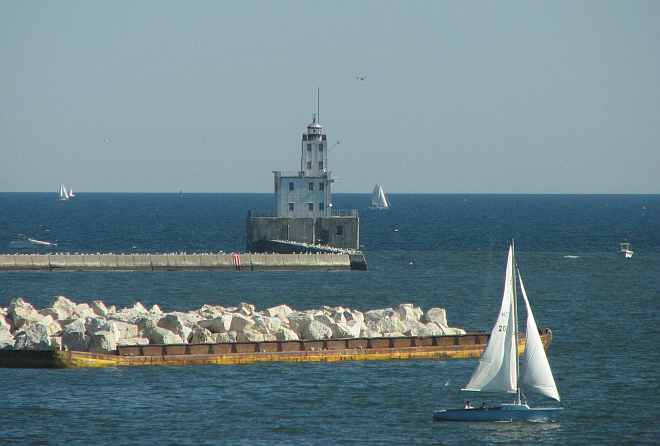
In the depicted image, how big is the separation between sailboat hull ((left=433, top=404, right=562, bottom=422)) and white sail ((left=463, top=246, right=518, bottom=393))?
2.49 ft

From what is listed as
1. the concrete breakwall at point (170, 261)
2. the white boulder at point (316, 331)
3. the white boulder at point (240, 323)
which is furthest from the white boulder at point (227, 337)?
the concrete breakwall at point (170, 261)

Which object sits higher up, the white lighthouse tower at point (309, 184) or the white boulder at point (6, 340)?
the white lighthouse tower at point (309, 184)

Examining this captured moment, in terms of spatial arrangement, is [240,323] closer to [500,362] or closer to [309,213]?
[500,362]

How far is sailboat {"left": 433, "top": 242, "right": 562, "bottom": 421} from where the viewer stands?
4581cm

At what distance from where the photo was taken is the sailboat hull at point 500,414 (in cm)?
4569

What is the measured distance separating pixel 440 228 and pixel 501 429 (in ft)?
508

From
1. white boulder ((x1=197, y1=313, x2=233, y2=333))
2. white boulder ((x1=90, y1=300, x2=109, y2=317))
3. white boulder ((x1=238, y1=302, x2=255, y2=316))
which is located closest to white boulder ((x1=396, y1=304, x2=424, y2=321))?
white boulder ((x1=238, y1=302, x2=255, y2=316))

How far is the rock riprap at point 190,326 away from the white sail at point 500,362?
14514mm

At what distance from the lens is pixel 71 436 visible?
44281 millimetres

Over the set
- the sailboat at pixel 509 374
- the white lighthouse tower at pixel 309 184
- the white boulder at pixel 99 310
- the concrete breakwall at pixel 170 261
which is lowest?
the sailboat at pixel 509 374

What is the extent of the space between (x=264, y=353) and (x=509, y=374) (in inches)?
575

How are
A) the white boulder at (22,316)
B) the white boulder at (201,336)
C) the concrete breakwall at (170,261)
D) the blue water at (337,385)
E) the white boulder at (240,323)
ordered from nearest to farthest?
the blue water at (337,385) < the white boulder at (201,336) < the white boulder at (240,323) < the white boulder at (22,316) < the concrete breakwall at (170,261)

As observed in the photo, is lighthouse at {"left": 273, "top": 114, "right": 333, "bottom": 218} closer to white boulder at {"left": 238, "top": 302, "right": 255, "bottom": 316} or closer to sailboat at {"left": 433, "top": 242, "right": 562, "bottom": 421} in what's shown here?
white boulder at {"left": 238, "top": 302, "right": 255, "bottom": 316}

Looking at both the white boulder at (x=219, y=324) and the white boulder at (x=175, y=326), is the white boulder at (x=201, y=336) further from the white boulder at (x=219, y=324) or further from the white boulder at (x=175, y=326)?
the white boulder at (x=219, y=324)
